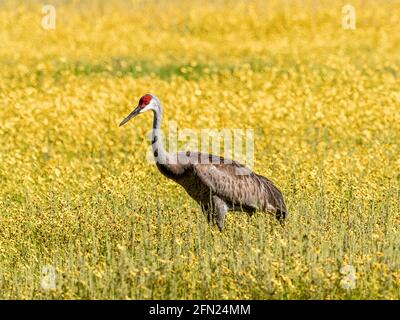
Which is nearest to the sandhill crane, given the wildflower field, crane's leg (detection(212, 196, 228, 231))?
crane's leg (detection(212, 196, 228, 231))

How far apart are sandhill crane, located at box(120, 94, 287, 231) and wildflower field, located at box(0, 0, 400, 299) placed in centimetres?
18

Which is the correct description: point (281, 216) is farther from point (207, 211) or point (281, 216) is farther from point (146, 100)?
point (146, 100)

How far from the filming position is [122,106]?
19156 mm

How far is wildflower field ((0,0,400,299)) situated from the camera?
967cm

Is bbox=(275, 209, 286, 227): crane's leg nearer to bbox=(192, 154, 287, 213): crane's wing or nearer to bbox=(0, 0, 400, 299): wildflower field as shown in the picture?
bbox=(192, 154, 287, 213): crane's wing

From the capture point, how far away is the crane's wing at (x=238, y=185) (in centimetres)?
1197

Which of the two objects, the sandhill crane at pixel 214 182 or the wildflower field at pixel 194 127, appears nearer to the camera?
the wildflower field at pixel 194 127

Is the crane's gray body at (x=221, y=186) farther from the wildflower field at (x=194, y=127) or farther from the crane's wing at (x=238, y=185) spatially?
the wildflower field at (x=194, y=127)

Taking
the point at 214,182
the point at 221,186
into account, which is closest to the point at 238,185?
the point at 221,186

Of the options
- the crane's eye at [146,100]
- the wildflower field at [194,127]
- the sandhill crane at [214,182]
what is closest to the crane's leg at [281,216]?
the sandhill crane at [214,182]

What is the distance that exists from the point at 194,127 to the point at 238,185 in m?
5.61

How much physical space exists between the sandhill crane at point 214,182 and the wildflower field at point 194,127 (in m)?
0.18

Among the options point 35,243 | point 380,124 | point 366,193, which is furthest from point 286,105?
point 35,243

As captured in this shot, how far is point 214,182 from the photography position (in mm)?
11984
